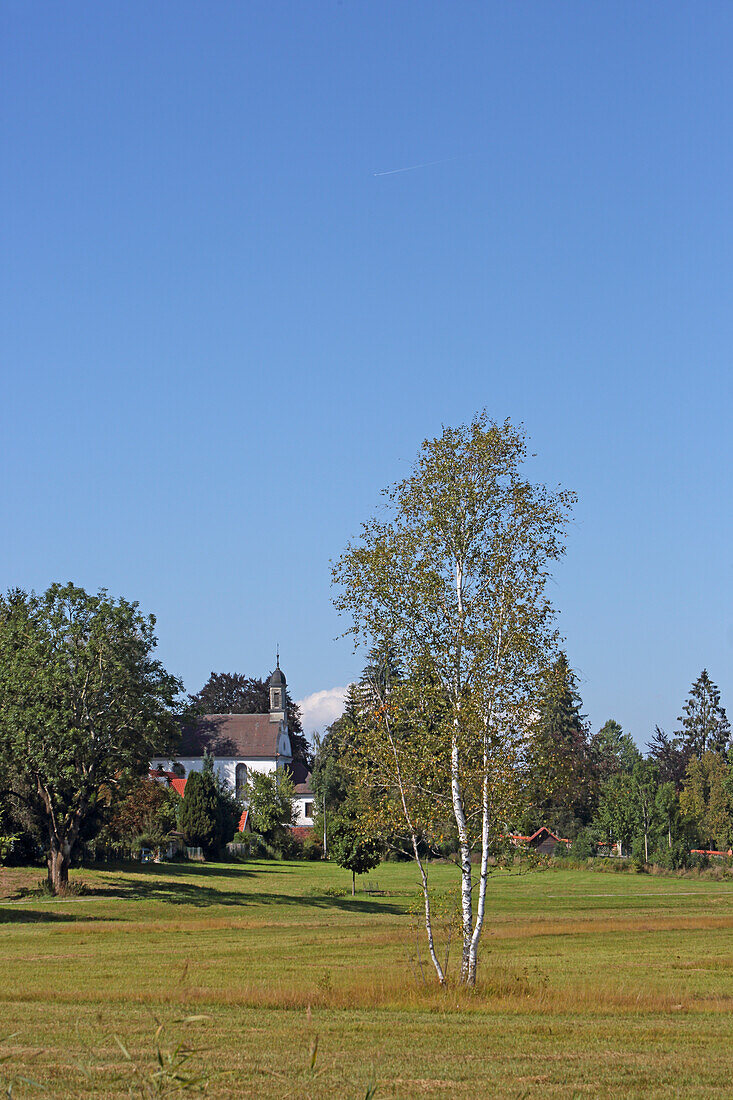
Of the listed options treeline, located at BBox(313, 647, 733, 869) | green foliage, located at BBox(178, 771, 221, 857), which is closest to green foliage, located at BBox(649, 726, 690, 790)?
treeline, located at BBox(313, 647, 733, 869)

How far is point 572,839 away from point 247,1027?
246 feet

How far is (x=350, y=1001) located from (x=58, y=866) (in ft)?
104

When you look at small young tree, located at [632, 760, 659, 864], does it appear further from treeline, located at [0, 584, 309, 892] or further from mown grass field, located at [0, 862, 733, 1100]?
treeline, located at [0, 584, 309, 892]

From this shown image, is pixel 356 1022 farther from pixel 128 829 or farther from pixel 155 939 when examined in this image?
pixel 128 829

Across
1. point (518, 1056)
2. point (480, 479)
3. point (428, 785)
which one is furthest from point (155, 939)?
point (518, 1056)

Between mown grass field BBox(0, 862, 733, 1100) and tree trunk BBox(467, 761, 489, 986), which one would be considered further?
tree trunk BBox(467, 761, 489, 986)

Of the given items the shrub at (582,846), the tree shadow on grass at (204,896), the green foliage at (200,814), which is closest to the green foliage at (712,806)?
the shrub at (582,846)

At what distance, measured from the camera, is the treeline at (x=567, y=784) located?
20.8 meters

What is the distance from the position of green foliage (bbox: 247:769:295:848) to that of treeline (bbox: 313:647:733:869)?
3.05 meters

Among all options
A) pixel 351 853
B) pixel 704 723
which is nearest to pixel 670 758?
pixel 704 723

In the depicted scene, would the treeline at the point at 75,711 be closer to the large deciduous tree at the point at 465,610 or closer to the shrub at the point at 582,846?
the large deciduous tree at the point at 465,610

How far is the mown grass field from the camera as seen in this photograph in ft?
34.5

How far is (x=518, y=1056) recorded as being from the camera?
484 inches

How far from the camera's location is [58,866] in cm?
4641
